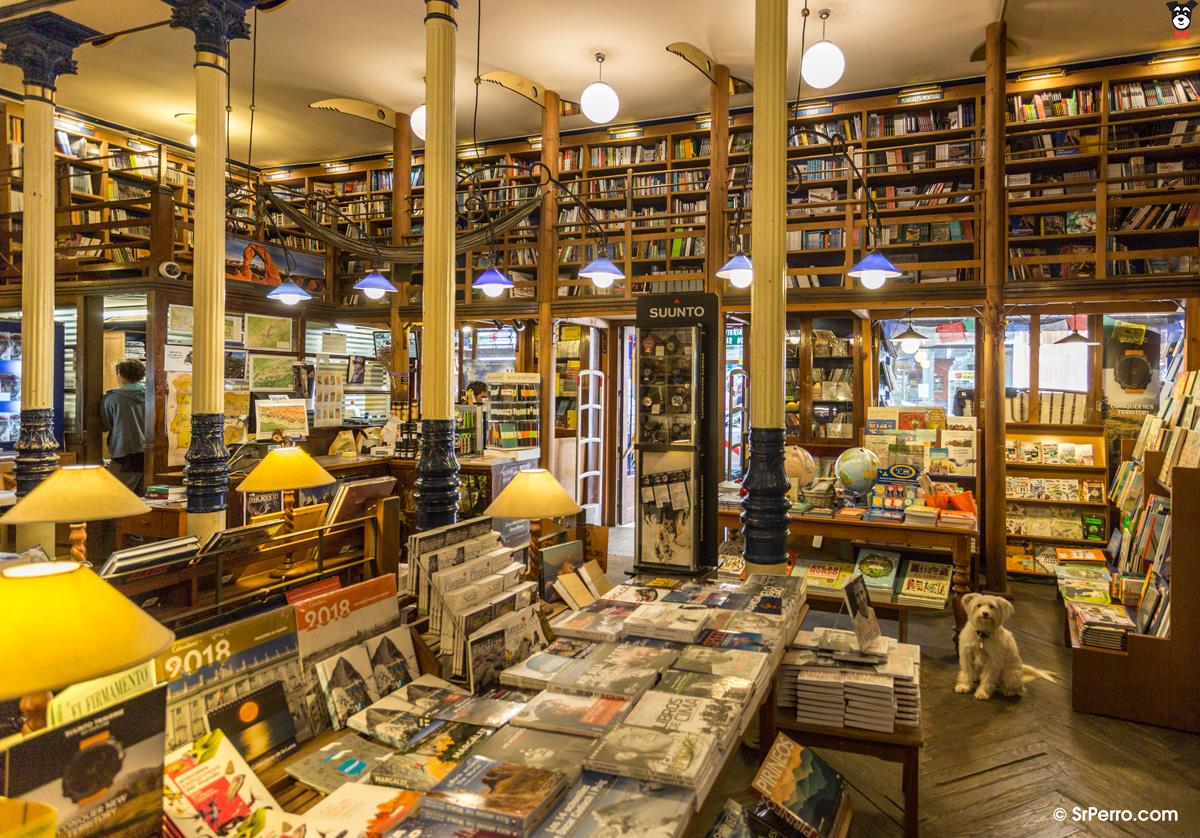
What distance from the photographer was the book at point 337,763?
164 centimetres

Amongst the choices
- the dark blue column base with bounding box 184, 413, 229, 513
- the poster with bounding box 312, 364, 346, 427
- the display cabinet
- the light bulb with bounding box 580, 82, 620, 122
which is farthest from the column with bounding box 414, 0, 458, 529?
the poster with bounding box 312, 364, 346, 427

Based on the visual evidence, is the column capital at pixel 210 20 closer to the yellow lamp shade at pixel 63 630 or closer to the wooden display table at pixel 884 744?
the yellow lamp shade at pixel 63 630

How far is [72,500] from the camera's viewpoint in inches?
112

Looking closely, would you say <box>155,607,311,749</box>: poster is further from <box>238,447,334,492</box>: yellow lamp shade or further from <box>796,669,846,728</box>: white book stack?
<box>238,447,334,492</box>: yellow lamp shade

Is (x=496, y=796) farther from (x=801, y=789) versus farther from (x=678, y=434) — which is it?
(x=678, y=434)

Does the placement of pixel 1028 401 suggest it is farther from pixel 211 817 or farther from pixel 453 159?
Result: pixel 211 817

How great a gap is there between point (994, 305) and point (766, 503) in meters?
4.10

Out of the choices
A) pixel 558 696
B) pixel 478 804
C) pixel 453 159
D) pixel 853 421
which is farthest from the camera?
pixel 853 421

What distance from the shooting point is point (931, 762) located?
3291mm

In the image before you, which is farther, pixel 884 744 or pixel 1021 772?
pixel 1021 772

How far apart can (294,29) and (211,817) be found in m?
7.12

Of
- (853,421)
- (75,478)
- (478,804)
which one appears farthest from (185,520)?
(853,421)

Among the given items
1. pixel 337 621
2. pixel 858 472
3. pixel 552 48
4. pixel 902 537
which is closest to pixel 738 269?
pixel 858 472

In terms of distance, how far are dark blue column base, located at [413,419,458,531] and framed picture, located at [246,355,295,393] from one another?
488 centimetres
